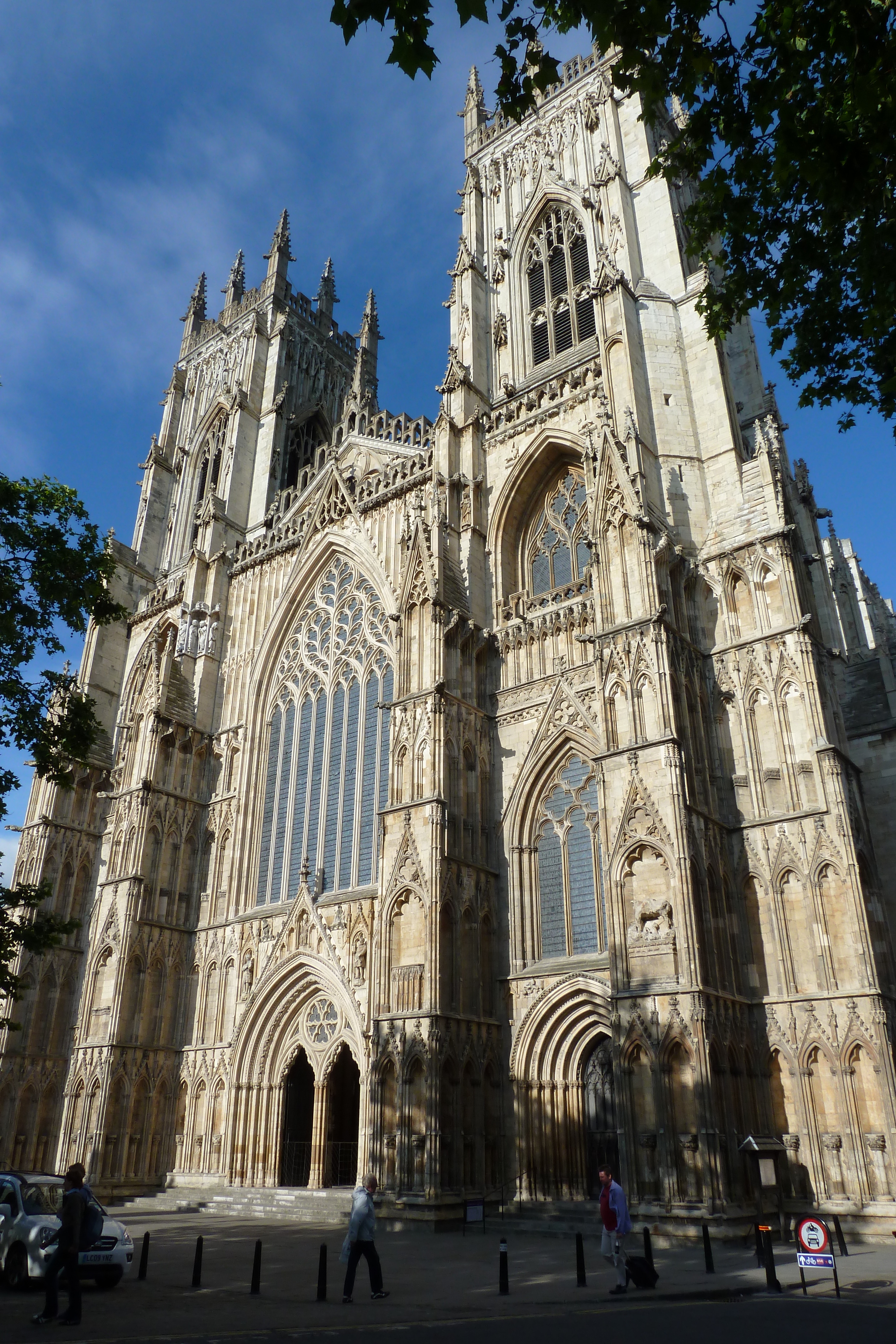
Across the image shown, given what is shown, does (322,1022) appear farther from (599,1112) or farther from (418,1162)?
(599,1112)

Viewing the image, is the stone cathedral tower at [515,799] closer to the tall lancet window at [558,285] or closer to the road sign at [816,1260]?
the tall lancet window at [558,285]

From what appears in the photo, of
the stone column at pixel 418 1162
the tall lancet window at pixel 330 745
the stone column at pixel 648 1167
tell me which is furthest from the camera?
the tall lancet window at pixel 330 745

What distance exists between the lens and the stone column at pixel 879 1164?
1545cm

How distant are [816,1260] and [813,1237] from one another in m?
0.33

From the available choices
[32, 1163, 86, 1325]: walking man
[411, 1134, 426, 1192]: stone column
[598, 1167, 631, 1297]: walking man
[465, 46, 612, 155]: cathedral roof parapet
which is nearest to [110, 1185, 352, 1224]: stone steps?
[411, 1134, 426, 1192]: stone column

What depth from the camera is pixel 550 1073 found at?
19.8m

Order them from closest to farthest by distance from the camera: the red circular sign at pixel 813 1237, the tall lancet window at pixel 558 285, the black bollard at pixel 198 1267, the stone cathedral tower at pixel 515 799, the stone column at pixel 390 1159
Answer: the red circular sign at pixel 813 1237, the black bollard at pixel 198 1267, the stone cathedral tower at pixel 515 799, the stone column at pixel 390 1159, the tall lancet window at pixel 558 285

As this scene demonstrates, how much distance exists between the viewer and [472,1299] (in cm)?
1083

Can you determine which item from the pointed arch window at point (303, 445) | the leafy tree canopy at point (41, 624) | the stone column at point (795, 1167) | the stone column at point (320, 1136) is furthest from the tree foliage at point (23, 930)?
the pointed arch window at point (303, 445)

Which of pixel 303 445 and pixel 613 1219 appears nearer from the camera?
pixel 613 1219

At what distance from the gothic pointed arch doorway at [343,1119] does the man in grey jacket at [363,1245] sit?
35.2ft

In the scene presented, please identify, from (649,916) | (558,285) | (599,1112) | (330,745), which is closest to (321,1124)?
(599,1112)

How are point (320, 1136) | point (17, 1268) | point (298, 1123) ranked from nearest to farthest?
point (17, 1268), point (320, 1136), point (298, 1123)

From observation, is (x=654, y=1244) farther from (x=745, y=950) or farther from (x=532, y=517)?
(x=532, y=517)
